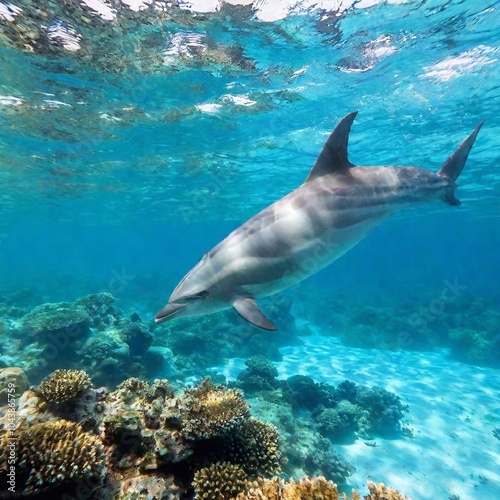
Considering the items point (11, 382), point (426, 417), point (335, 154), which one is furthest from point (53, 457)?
point (426, 417)

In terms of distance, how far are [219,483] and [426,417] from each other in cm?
1210

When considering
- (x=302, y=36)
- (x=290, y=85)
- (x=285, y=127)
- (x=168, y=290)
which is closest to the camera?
(x=302, y=36)

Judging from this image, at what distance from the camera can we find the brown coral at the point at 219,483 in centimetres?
308

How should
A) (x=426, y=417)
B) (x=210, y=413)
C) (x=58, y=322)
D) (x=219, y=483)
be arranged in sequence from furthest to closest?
(x=58, y=322) < (x=426, y=417) < (x=210, y=413) < (x=219, y=483)

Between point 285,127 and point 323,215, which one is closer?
point 323,215

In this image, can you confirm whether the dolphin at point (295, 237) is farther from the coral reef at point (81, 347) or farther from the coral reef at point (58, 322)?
the coral reef at point (58, 322)

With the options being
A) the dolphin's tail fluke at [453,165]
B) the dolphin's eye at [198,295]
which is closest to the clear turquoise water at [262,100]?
the dolphin's tail fluke at [453,165]

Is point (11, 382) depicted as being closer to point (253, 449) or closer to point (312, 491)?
point (253, 449)

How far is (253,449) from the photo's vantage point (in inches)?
147

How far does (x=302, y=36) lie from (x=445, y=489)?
13.5m

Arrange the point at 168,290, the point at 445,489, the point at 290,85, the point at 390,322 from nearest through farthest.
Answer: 1. the point at 445,489
2. the point at 290,85
3. the point at 390,322
4. the point at 168,290

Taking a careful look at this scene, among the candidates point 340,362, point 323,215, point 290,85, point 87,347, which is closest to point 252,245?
point 323,215

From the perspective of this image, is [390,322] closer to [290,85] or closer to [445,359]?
[445,359]

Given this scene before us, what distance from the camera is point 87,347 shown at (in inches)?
460
